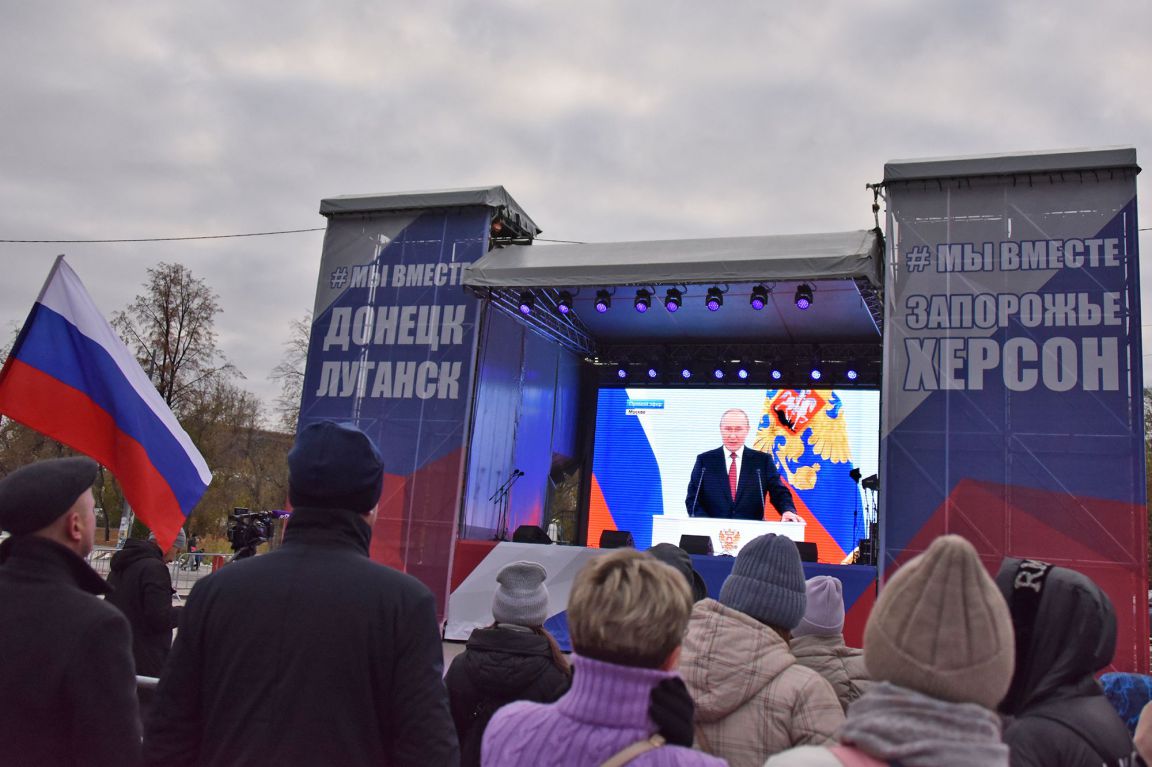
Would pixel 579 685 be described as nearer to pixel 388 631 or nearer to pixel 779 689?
pixel 388 631

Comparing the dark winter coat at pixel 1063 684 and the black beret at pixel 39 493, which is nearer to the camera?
the dark winter coat at pixel 1063 684

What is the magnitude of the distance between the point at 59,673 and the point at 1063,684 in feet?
6.57

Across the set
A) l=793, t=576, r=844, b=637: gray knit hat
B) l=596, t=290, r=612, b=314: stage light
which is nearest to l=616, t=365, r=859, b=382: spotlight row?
l=596, t=290, r=612, b=314: stage light

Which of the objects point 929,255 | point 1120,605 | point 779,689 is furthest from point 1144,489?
point 779,689

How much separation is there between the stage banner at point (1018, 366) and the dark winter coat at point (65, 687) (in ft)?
27.4

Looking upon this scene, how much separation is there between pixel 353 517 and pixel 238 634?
1.08 feet

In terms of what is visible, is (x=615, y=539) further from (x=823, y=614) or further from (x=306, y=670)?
(x=306, y=670)

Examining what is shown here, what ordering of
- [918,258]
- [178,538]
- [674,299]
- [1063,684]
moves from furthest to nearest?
[674,299], [918,258], [178,538], [1063,684]

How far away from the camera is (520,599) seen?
2.91 metres

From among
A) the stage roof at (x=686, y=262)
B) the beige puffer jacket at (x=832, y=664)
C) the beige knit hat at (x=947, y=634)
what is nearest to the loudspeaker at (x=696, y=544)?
the stage roof at (x=686, y=262)

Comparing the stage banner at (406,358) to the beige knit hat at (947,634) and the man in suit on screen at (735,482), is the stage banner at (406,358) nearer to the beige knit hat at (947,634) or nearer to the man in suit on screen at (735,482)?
the man in suit on screen at (735,482)

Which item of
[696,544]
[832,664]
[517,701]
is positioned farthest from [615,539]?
[517,701]

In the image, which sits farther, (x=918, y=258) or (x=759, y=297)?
(x=759, y=297)

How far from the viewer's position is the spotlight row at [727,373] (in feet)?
42.6
